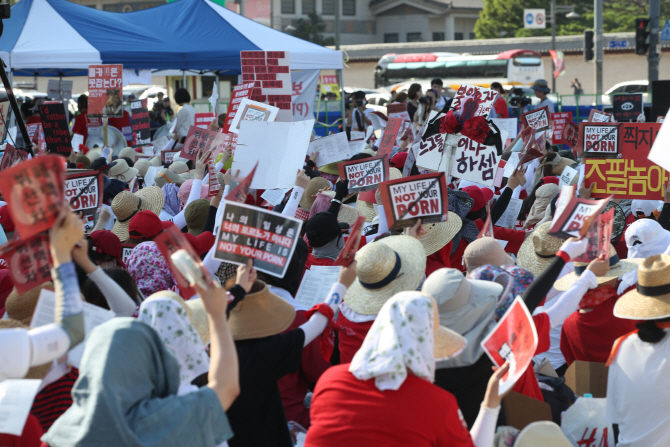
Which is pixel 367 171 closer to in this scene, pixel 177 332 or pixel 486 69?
pixel 177 332

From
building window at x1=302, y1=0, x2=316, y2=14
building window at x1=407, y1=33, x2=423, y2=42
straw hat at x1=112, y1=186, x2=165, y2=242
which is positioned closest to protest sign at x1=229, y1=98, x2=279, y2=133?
straw hat at x1=112, y1=186, x2=165, y2=242

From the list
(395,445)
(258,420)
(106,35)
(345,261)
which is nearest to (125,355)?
(395,445)

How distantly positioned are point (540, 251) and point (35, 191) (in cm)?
263

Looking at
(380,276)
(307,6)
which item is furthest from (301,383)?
(307,6)

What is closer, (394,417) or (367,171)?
(394,417)

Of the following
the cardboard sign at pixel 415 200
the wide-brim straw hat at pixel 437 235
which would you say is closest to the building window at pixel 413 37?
the wide-brim straw hat at pixel 437 235

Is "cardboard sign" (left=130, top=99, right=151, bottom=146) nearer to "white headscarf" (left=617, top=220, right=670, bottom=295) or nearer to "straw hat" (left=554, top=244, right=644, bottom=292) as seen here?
"white headscarf" (left=617, top=220, right=670, bottom=295)

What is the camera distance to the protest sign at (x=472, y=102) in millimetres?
7766

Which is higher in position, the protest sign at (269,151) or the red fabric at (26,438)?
the protest sign at (269,151)

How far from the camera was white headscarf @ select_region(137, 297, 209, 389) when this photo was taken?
2.20 m

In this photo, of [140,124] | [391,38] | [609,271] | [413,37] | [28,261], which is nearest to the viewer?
[28,261]

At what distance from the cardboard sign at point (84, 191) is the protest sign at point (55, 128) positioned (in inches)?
165

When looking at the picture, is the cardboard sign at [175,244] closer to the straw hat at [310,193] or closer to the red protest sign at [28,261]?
the red protest sign at [28,261]

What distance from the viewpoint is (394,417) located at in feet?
6.82
